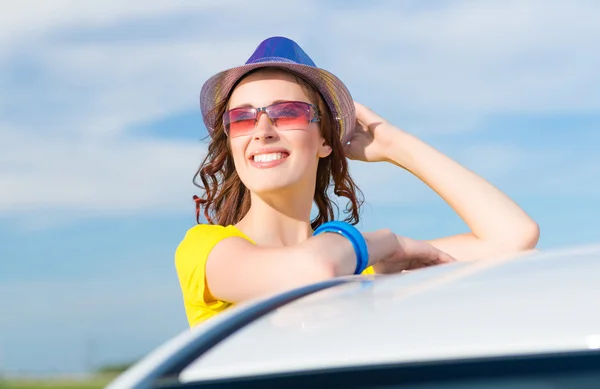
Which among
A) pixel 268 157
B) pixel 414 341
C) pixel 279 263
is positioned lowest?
pixel 414 341

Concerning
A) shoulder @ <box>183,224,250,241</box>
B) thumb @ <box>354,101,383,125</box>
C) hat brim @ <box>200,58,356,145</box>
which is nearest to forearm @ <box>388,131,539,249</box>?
thumb @ <box>354,101,383,125</box>

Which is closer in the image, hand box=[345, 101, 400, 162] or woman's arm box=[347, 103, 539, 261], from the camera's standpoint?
woman's arm box=[347, 103, 539, 261]

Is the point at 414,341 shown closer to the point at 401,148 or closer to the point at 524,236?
the point at 524,236

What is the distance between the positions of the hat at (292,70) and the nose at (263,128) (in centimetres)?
23

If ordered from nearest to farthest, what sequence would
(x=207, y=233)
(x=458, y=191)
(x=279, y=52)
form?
(x=207, y=233) < (x=279, y=52) < (x=458, y=191)

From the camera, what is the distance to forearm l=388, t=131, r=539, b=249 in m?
3.62

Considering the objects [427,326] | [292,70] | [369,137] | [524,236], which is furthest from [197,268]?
[427,326]

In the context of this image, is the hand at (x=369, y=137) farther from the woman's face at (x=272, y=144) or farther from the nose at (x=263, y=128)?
the nose at (x=263, y=128)

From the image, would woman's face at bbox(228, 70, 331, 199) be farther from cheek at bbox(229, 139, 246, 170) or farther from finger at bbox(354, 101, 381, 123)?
finger at bbox(354, 101, 381, 123)

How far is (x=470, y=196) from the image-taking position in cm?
369

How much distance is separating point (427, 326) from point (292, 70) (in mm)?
2465

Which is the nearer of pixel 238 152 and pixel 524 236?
pixel 238 152

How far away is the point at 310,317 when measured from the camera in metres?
1.37

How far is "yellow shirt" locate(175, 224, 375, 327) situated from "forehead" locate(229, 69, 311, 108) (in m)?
0.59
